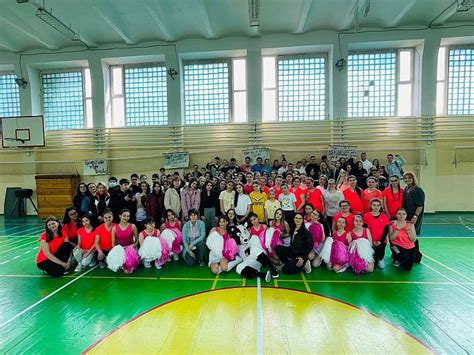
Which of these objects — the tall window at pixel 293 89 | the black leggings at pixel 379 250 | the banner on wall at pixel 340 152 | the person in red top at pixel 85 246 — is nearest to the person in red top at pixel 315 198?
the black leggings at pixel 379 250

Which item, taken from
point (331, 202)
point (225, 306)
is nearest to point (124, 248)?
point (225, 306)

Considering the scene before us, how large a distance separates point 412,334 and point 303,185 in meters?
3.47

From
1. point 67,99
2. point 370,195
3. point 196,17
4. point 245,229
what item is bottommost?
point 245,229

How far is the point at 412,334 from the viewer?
3025 mm

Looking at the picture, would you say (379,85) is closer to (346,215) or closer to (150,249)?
(346,215)

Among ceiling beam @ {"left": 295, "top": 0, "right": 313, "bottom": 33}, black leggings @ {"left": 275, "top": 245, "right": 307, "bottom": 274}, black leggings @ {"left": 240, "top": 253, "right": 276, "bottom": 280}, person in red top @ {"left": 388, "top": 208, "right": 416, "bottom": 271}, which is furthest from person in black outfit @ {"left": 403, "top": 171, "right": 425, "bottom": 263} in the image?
ceiling beam @ {"left": 295, "top": 0, "right": 313, "bottom": 33}

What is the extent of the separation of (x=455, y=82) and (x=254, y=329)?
39.0 feet

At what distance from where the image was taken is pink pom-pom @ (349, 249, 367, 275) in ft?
15.4

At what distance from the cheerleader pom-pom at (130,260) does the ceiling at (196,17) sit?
6.99m

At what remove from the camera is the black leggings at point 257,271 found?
4574 millimetres

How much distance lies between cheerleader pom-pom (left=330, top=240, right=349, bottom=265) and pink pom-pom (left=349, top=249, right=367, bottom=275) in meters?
0.11

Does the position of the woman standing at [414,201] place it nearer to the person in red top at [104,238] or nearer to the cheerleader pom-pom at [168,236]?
the cheerleader pom-pom at [168,236]

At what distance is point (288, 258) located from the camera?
4801 millimetres

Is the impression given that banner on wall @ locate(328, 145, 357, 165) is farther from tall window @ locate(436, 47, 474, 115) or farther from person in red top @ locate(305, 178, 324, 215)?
person in red top @ locate(305, 178, 324, 215)
